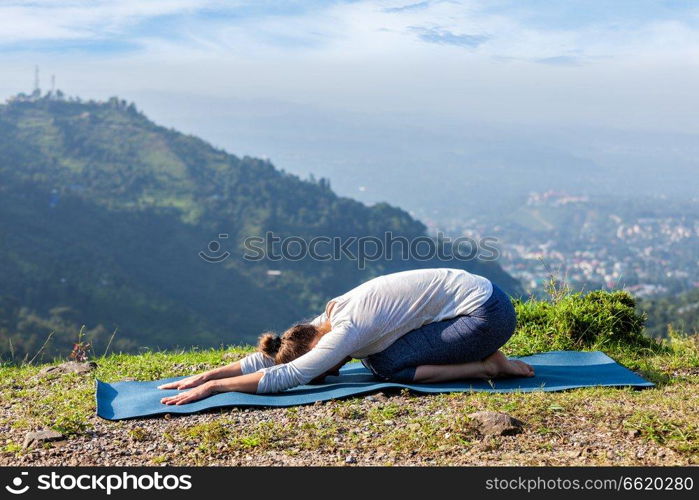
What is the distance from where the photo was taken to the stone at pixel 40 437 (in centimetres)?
429

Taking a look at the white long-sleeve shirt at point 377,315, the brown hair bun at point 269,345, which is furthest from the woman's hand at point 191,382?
the brown hair bun at point 269,345

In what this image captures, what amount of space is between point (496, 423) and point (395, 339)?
121 centimetres

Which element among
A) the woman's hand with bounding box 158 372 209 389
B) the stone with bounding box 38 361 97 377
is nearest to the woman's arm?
the woman's hand with bounding box 158 372 209 389

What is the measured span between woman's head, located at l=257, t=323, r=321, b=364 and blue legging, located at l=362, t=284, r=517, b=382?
46 cm

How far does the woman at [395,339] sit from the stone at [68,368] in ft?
4.42

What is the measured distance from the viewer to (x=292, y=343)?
5.27 m

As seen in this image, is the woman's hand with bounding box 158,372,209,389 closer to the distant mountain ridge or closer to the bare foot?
the bare foot

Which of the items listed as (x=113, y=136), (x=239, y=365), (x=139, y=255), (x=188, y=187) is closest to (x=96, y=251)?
(x=139, y=255)

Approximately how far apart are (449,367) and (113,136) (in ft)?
429

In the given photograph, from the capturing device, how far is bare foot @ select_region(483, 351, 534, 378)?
5.50 m

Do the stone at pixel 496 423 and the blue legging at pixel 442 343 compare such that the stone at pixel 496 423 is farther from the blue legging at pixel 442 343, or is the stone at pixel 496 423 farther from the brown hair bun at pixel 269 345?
the brown hair bun at pixel 269 345

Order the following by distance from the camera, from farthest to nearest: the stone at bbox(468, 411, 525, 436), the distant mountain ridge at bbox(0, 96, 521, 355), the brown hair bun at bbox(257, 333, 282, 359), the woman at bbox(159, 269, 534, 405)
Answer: the distant mountain ridge at bbox(0, 96, 521, 355)
the brown hair bun at bbox(257, 333, 282, 359)
the woman at bbox(159, 269, 534, 405)
the stone at bbox(468, 411, 525, 436)
